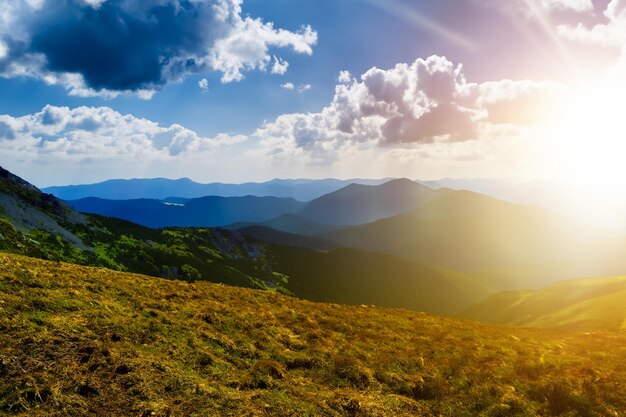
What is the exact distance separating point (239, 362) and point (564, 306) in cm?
13523

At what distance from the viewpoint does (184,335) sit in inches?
761

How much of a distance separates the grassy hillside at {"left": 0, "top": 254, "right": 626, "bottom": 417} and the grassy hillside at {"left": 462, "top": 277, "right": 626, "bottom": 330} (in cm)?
4315

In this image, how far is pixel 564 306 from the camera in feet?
394

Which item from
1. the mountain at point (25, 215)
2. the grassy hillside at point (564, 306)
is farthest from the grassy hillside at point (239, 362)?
the grassy hillside at point (564, 306)

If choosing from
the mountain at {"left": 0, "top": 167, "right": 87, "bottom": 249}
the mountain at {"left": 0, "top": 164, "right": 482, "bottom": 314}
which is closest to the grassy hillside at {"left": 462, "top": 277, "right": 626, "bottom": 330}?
the mountain at {"left": 0, "top": 164, "right": 482, "bottom": 314}

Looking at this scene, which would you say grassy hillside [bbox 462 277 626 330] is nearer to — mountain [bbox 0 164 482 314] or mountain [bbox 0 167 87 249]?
mountain [bbox 0 164 482 314]

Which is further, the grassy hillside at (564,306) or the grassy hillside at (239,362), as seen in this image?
the grassy hillside at (564,306)

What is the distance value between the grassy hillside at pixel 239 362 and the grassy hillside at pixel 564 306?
43154 mm

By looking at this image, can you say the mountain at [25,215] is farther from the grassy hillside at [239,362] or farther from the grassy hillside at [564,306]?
the grassy hillside at [564,306]

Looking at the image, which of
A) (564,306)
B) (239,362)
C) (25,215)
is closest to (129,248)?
(25,215)

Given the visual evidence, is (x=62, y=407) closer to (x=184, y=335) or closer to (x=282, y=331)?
(x=184, y=335)

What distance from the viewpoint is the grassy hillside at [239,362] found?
13383 mm

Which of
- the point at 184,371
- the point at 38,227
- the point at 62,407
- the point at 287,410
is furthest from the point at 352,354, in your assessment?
the point at 38,227

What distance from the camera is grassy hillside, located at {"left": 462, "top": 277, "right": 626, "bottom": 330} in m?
66.1
